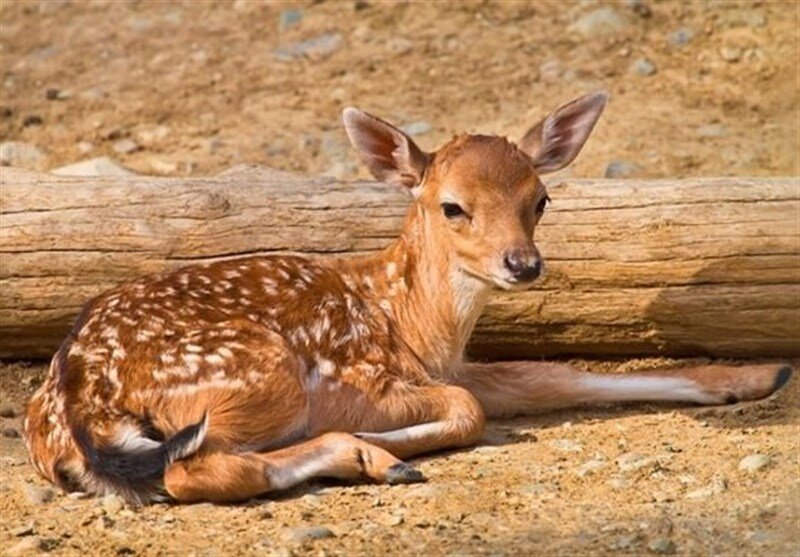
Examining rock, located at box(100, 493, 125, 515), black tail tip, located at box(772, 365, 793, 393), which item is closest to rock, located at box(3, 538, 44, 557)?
rock, located at box(100, 493, 125, 515)

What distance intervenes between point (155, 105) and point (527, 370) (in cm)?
469

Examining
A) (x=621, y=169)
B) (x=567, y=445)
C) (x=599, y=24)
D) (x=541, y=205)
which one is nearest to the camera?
(x=567, y=445)

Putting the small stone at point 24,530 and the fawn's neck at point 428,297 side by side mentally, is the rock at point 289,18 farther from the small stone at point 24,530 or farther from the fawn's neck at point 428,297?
the small stone at point 24,530

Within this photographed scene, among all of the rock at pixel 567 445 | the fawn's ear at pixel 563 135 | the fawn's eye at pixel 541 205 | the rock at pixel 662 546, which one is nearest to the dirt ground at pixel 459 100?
the rock at pixel 567 445

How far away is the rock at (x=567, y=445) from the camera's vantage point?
8.41 m

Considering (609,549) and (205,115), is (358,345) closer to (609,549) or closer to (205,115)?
(609,549)

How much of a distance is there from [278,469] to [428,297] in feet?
4.65

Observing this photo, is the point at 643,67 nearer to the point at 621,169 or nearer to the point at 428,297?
the point at 621,169

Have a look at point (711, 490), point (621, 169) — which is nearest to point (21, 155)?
point (621, 169)

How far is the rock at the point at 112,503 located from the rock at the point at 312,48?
20.3 feet

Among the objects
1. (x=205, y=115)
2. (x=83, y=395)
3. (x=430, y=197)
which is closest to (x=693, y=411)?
(x=430, y=197)

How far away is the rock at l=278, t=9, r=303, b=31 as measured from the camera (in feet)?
45.2

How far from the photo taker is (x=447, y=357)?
29.3ft

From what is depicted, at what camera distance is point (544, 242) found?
930 centimetres
